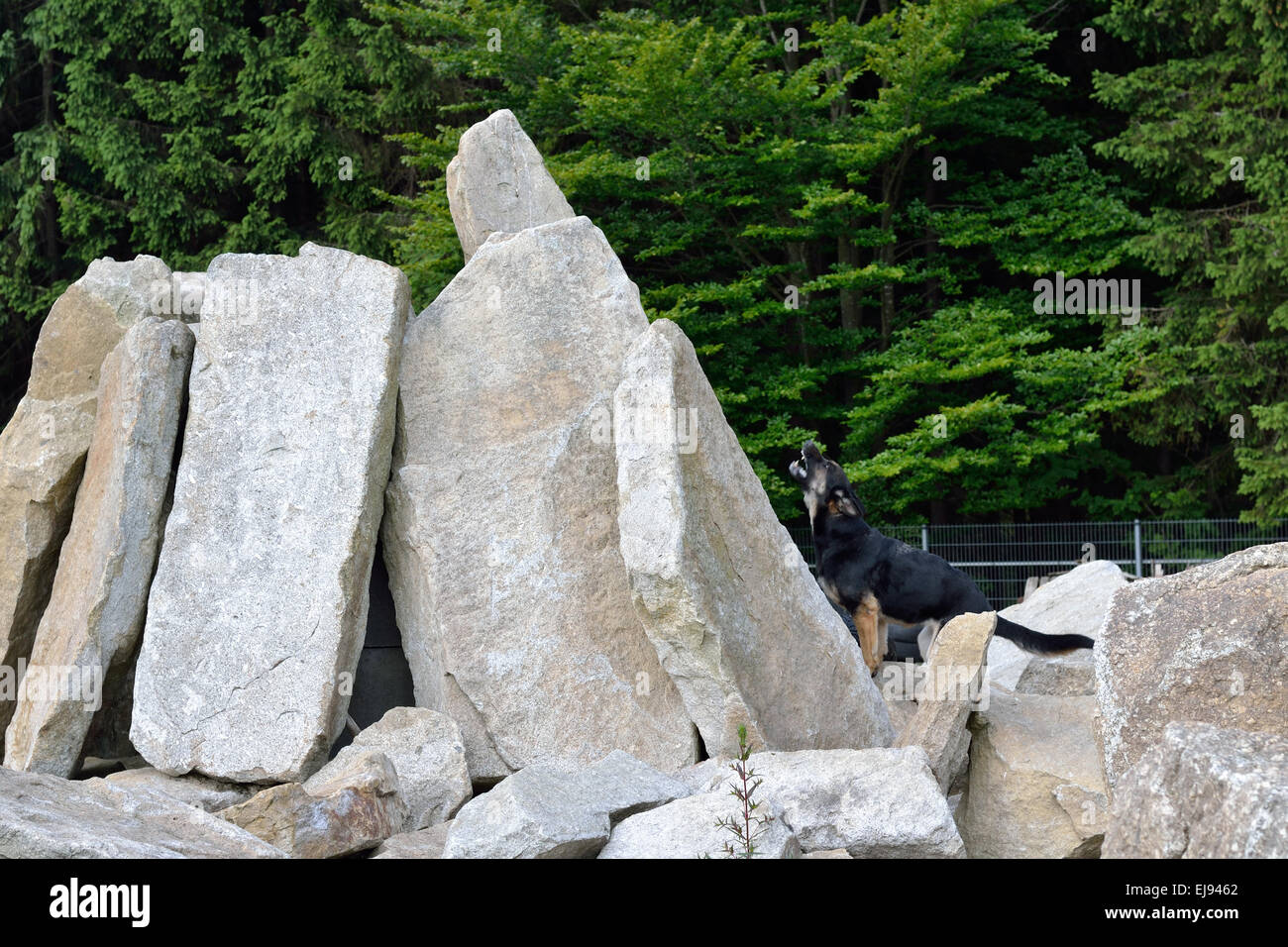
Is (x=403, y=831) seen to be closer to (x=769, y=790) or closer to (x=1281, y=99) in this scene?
(x=769, y=790)

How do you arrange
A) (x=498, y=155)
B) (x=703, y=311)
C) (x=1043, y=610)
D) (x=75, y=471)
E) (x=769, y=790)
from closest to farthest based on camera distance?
1. (x=769, y=790)
2. (x=75, y=471)
3. (x=498, y=155)
4. (x=1043, y=610)
5. (x=703, y=311)

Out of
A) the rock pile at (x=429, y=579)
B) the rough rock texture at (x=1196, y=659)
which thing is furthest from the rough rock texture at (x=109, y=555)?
the rough rock texture at (x=1196, y=659)

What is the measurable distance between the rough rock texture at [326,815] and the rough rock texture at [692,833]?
1.16 meters

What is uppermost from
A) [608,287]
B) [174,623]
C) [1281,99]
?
[1281,99]

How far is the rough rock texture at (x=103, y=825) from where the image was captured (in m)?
4.20

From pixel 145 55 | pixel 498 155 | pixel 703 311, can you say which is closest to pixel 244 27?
pixel 145 55

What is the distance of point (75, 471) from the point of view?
761 cm

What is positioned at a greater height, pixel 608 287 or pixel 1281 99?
pixel 1281 99

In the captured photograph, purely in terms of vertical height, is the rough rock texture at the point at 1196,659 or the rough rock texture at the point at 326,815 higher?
the rough rock texture at the point at 1196,659

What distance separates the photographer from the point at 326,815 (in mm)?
5344

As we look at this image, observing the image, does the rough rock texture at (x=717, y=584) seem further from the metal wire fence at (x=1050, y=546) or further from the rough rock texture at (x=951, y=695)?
the metal wire fence at (x=1050, y=546)

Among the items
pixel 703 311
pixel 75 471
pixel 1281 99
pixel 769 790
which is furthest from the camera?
pixel 703 311

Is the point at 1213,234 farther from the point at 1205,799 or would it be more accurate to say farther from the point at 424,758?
the point at 1205,799

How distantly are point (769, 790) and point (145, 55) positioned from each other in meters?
20.8
